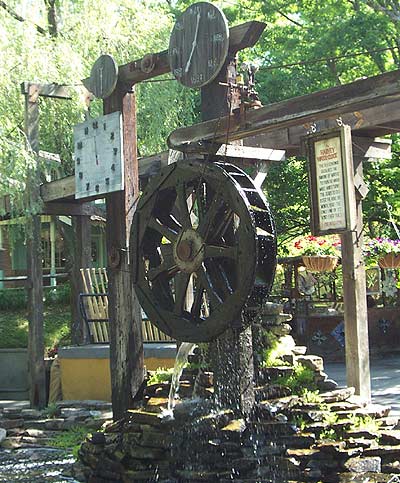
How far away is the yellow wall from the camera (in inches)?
408

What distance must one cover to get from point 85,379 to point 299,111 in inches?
215

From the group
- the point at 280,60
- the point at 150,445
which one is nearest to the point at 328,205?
the point at 150,445

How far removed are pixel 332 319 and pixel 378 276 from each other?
109cm

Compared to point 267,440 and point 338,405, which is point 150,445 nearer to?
point 267,440

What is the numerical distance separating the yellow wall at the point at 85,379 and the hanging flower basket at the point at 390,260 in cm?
442

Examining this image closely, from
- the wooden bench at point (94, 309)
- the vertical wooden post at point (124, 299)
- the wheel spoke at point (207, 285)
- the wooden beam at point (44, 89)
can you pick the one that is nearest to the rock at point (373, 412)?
the wheel spoke at point (207, 285)

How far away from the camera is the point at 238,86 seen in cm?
695

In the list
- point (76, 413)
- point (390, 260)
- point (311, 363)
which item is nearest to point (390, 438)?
point (311, 363)

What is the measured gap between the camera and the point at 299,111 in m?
6.29

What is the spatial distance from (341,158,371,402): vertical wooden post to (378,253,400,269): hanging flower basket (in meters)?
4.48

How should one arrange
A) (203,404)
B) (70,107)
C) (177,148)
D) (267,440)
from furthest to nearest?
(70,107) → (177,148) → (203,404) → (267,440)

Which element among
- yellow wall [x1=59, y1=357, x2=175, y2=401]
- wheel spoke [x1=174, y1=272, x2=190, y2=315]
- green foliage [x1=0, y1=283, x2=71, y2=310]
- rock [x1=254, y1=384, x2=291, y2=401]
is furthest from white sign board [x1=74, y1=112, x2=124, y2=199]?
green foliage [x1=0, y1=283, x2=71, y2=310]

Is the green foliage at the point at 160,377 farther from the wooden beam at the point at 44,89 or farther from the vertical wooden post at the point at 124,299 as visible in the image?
the wooden beam at the point at 44,89

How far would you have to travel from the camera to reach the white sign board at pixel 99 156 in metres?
7.88
